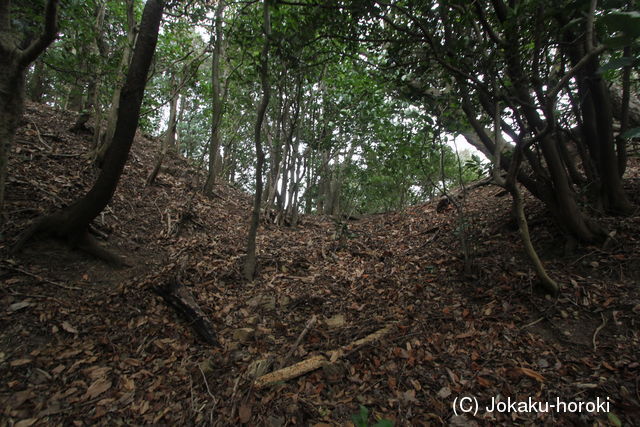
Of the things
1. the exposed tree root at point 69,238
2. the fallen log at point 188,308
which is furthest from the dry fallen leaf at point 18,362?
the exposed tree root at point 69,238

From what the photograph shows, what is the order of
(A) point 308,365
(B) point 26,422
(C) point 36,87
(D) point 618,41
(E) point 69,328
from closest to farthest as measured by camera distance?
1. (D) point 618,41
2. (B) point 26,422
3. (A) point 308,365
4. (E) point 69,328
5. (C) point 36,87

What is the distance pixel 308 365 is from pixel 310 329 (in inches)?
26.1

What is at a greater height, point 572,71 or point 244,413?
point 572,71

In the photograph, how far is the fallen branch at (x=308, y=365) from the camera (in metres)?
3.03

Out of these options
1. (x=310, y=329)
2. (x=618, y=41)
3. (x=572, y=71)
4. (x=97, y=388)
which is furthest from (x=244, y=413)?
(x=572, y=71)

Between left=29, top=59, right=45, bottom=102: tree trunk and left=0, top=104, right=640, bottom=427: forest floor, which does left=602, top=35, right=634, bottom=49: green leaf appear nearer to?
left=0, top=104, right=640, bottom=427: forest floor

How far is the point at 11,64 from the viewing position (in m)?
3.13

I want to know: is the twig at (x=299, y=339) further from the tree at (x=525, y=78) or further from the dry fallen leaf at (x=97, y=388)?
the tree at (x=525, y=78)

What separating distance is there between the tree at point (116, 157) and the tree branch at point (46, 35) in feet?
2.88

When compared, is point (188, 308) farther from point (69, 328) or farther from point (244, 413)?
point (244, 413)

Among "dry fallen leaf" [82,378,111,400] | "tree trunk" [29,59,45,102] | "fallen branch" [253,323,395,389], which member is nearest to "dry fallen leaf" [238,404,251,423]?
"fallen branch" [253,323,395,389]

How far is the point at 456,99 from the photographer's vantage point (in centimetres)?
389

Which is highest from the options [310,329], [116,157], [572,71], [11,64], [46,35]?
[46,35]

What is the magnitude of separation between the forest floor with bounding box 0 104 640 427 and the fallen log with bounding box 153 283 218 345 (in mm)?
93
